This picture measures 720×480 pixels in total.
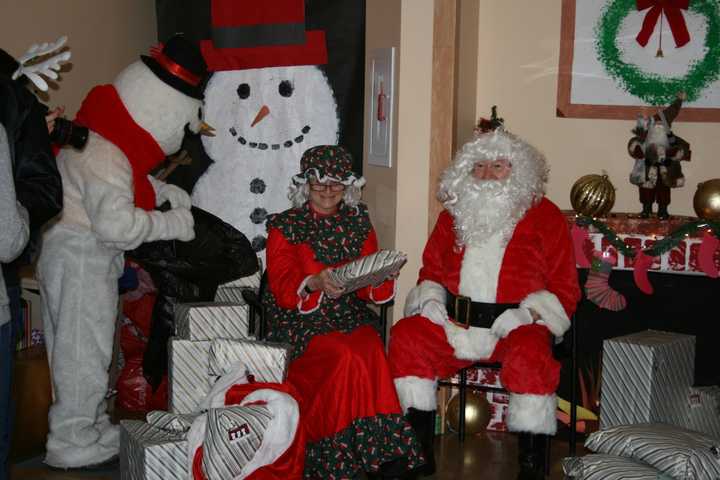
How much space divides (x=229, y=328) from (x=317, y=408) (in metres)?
0.63

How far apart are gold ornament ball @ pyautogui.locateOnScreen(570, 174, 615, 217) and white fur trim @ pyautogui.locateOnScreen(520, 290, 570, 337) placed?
603mm

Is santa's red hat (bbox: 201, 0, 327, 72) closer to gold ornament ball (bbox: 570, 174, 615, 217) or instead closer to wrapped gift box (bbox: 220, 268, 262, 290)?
wrapped gift box (bbox: 220, 268, 262, 290)

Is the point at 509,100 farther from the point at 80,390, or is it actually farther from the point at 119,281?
the point at 80,390

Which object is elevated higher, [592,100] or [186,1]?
[186,1]

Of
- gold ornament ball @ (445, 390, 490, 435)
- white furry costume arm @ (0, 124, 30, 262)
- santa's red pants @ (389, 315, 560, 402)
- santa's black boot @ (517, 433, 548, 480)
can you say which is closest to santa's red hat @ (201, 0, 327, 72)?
santa's red pants @ (389, 315, 560, 402)

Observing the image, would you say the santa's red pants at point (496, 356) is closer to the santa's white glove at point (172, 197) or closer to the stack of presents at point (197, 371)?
the stack of presents at point (197, 371)

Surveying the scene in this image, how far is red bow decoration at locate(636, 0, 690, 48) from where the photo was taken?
4.41m

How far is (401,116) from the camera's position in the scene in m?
4.17

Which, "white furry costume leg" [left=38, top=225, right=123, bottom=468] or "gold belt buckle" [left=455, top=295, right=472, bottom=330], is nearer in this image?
"white furry costume leg" [left=38, top=225, right=123, bottom=468]

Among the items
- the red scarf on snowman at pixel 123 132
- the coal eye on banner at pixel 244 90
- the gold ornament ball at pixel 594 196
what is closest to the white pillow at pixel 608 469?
the gold ornament ball at pixel 594 196

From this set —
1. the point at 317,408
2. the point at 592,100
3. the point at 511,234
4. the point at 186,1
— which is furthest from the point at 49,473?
the point at 592,100

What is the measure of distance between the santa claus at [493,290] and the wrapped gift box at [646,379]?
0.28 metres

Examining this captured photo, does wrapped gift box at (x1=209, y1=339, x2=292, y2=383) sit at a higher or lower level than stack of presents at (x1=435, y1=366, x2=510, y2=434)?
higher

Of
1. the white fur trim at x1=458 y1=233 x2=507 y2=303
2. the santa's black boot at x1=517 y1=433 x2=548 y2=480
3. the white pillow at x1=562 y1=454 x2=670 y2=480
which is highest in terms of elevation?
the white fur trim at x1=458 y1=233 x2=507 y2=303
